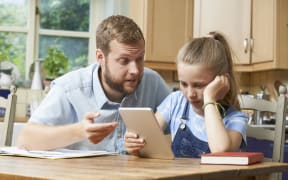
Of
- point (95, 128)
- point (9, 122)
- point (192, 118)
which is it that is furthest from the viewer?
point (9, 122)

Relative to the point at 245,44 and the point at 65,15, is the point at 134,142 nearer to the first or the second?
the point at 245,44

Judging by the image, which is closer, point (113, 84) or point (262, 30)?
point (113, 84)

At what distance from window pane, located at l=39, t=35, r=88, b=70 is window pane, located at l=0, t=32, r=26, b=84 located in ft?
0.55

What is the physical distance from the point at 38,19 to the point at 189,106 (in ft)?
11.0

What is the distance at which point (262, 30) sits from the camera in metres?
4.27

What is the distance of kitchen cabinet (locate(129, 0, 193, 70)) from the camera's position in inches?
185

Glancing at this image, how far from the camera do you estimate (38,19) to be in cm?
498

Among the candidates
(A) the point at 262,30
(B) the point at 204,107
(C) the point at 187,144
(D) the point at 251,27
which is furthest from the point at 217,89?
(D) the point at 251,27

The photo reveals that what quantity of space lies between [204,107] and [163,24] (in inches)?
123

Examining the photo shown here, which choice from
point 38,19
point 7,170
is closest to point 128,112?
point 7,170

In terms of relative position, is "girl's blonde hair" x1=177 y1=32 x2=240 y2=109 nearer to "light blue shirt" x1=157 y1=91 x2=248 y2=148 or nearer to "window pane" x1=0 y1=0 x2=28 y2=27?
"light blue shirt" x1=157 y1=91 x2=248 y2=148

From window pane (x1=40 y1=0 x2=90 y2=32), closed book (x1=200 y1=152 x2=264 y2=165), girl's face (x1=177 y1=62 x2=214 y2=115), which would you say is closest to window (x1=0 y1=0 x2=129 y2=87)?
window pane (x1=40 y1=0 x2=90 y2=32)

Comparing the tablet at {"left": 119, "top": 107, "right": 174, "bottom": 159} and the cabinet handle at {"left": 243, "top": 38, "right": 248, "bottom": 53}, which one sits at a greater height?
the cabinet handle at {"left": 243, "top": 38, "right": 248, "bottom": 53}

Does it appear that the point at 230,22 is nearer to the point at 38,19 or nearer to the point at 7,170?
the point at 38,19
